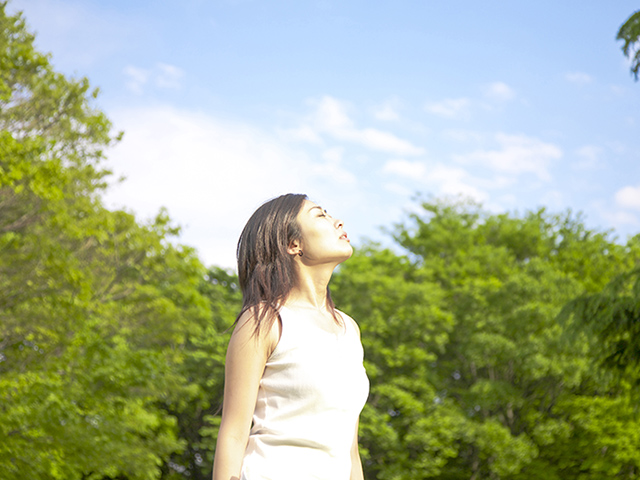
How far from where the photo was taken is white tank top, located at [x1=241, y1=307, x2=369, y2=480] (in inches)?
69.4

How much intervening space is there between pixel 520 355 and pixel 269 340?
870 inches

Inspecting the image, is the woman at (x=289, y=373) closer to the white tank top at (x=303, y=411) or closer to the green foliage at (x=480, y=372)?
the white tank top at (x=303, y=411)

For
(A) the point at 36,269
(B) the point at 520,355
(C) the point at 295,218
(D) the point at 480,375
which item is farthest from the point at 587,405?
(C) the point at 295,218

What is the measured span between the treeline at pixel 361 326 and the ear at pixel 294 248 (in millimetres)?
6833

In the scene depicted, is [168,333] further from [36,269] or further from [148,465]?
[36,269]

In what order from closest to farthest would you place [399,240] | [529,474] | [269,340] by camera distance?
[269,340] < [529,474] < [399,240]

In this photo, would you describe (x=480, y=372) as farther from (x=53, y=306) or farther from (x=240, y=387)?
(x=240, y=387)

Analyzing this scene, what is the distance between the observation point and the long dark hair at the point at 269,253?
78.7 inches

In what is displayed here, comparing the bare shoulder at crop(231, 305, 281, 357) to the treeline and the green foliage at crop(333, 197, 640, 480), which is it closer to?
the treeline

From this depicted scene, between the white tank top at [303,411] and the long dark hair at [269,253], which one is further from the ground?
the long dark hair at [269,253]

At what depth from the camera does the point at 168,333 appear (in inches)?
782

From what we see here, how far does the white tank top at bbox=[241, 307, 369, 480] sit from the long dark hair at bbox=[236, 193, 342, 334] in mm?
103

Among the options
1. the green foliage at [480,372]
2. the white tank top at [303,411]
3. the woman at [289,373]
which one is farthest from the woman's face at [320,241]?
the green foliage at [480,372]

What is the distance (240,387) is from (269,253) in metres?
0.41
